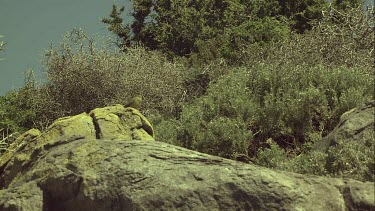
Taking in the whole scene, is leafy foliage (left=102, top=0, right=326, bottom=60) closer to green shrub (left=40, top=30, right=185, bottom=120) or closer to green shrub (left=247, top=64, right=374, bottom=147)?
green shrub (left=40, top=30, right=185, bottom=120)

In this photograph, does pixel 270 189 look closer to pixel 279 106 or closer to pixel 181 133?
pixel 279 106

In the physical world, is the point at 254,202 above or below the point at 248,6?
A: below

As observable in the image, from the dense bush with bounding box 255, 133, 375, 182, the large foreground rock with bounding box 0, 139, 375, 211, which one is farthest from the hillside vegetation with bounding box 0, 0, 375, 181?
the large foreground rock with bounding box 0, 139, 375, 211

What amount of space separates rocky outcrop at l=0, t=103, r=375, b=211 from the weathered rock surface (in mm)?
1712

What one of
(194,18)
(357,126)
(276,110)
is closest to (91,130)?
(276,110)

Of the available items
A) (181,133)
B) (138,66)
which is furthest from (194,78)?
(181,133)

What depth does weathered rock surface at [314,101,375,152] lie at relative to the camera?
9117 millimetres

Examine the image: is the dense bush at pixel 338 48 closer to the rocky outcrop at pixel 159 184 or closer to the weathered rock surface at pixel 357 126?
the weathered rock surface at pixel 357 126

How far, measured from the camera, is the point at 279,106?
1320 centimetres

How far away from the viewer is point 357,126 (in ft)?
30.5

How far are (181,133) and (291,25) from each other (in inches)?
606

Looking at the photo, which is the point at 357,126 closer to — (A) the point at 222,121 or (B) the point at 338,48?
(A) the point at 222,121

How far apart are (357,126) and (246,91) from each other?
546 cm

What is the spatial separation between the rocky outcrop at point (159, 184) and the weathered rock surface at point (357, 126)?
171cm
